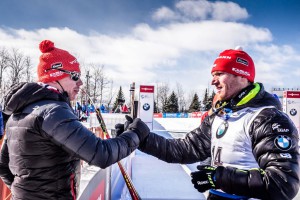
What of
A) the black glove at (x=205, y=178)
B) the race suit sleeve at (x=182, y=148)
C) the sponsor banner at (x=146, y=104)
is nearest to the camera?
the black glove at (x=205, y=178)

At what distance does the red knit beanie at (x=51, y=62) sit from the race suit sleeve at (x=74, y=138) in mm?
426

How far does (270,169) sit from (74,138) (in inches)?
46.4

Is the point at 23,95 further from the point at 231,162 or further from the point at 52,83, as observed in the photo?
the point at 231,162

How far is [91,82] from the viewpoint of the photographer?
38.9 metres

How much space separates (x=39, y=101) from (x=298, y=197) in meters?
5.19

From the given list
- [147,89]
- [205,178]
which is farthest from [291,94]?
[205,178]

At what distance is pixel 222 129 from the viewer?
223 cm

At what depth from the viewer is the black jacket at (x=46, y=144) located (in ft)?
5.65

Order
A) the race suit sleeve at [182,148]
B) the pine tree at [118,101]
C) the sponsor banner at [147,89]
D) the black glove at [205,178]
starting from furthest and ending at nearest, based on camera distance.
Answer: the sponsor banner at [147,89]
the pine tree at [118,101]
the race suit sleeve at [182,148]
the black glove at [205,178]

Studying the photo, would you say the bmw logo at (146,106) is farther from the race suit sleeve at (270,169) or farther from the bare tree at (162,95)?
the bare tree at (162,95)

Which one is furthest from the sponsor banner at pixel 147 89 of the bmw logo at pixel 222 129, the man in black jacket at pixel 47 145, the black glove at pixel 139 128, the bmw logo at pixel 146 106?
the man in black jacket at pixel 47 145

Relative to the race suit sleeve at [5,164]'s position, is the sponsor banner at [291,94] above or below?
above

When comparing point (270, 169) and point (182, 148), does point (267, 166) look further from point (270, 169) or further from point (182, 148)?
point (182, 148)

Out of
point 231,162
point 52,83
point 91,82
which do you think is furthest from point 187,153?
point 91,82
